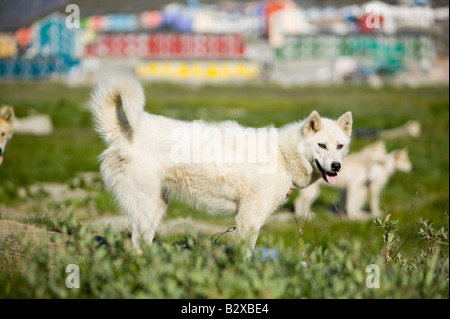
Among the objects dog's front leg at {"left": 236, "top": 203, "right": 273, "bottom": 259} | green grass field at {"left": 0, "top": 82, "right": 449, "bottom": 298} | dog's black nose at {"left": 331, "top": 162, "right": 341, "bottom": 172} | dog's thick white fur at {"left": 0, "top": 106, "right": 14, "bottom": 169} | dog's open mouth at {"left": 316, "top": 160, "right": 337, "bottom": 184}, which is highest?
dog's thick white fur at {"left": 0, "top": 106, "right": 14, "bottom": 169}

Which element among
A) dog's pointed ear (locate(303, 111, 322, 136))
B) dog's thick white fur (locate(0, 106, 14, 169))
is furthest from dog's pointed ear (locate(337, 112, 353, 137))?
dog's thick white fur (locate(0, 106, 14, 169))

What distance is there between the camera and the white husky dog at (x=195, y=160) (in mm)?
6109

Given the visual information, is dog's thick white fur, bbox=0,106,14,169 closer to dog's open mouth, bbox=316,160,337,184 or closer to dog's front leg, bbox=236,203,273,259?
dog's front leg, bbox=236,203,273,259

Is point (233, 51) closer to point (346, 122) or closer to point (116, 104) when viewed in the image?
point (346, 122)

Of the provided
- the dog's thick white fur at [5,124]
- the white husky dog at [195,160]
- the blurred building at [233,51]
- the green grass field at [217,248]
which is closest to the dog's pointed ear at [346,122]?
the white husky dog at [195,160]

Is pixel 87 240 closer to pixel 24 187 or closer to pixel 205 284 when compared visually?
pixel 205 284

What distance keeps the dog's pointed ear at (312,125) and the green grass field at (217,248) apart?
81 cm

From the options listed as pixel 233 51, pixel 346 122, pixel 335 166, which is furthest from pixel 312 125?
pixel 233 51

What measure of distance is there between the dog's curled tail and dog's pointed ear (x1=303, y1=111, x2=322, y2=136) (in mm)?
1677

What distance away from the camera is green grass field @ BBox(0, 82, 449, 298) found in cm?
482

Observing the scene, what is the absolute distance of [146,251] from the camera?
5.29m

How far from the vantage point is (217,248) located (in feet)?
17.9
